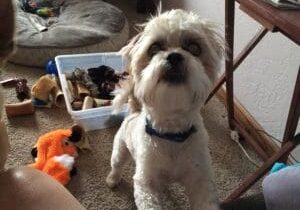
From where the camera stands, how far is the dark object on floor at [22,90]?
1.92 meters

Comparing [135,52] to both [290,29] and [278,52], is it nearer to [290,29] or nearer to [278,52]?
[290,29]

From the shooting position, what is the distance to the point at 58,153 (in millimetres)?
1533

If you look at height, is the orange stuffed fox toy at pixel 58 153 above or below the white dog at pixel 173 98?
below

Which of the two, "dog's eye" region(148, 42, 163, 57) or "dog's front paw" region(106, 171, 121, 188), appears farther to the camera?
"dog's front paw" region(106, 171, 121, 188)

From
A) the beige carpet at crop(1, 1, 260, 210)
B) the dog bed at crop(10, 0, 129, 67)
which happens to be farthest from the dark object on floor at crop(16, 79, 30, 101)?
the dog bed at crop(10, 0, 129, 67)

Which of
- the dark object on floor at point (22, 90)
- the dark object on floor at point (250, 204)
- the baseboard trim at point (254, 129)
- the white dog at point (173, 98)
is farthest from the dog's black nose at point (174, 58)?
the dark object on floor at point (22, 90)

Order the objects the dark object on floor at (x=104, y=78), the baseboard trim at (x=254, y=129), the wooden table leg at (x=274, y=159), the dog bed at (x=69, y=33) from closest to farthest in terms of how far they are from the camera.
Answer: the wooden table leg at (x=274, y=159) → the baseboard trim at (x=254, y=129) → the dark object on floor at (x=104, y=78) → the dog bed at (x=69, y=33)

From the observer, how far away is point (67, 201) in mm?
712

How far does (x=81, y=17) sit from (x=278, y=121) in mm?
Answer: 1363

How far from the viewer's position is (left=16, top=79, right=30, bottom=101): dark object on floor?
192 cm

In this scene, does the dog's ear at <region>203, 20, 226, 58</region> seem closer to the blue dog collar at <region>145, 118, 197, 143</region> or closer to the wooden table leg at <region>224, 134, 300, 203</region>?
the blue dog collar at <region>145, 118, 197, 143</region>

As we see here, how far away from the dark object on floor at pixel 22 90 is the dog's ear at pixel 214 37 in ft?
3.73

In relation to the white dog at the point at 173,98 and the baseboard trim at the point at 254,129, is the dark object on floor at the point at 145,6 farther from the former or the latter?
the white dog at the point at 173,98

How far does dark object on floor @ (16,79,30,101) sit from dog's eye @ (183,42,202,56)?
1.11 metres
